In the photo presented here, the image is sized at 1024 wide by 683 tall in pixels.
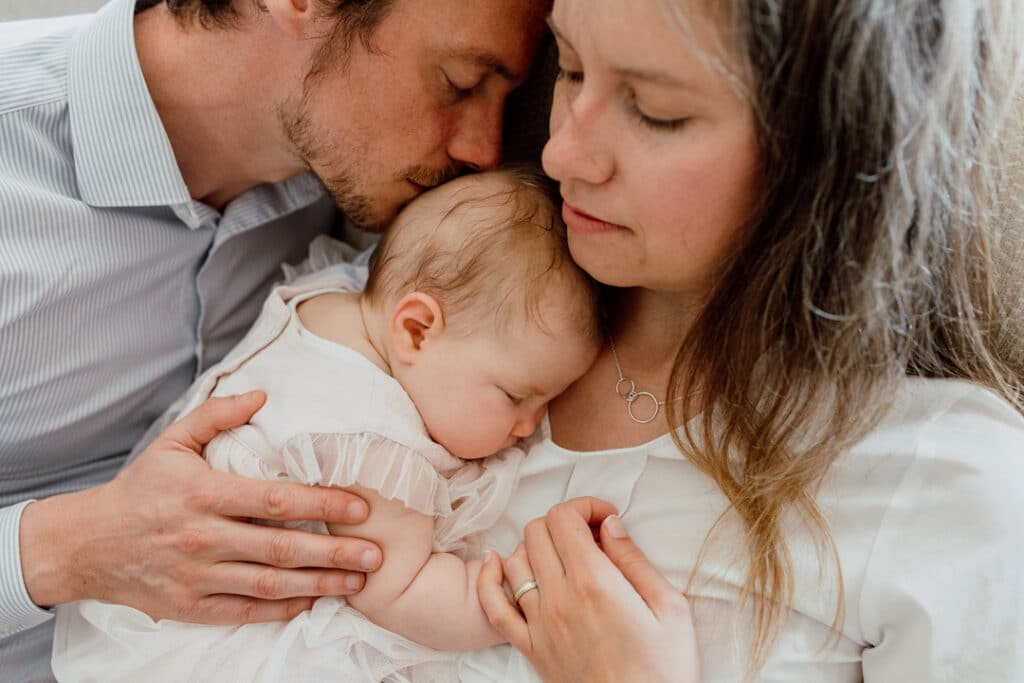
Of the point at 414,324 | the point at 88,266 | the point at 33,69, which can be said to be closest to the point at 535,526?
the point at 414,324

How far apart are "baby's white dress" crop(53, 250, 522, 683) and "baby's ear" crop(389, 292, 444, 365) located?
0.16 feet

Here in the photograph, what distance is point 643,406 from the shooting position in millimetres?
1205

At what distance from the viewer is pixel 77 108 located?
142 centimetres

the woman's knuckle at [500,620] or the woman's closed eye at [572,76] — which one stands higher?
the woman's closed eye at [572,76]

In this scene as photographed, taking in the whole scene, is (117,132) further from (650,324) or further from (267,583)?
(650,324)

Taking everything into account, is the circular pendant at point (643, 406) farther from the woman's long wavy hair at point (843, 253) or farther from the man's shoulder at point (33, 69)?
the man's shoulder at point (33, 69)

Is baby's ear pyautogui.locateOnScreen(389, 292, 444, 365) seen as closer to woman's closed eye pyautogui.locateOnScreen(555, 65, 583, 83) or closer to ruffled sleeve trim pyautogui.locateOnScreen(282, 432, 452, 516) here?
ruffled sleeve trim pyautogui.locateOnScreen(282, 432, 452, 516)

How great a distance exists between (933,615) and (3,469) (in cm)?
137

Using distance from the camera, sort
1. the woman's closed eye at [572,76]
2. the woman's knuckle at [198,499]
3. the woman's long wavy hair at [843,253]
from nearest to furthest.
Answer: the woman's long wavy hair at [843,253]
the woman's closed eye at [572,76]
the woman's knuckle at [198,499]

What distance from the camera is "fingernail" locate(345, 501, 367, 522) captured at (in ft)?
3.68

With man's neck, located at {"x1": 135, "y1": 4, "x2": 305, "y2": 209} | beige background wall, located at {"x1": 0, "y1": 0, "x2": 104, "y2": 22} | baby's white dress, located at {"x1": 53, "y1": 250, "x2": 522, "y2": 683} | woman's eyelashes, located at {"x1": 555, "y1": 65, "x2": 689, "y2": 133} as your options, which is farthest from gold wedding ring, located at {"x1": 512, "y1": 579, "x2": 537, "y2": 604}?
beige background wall, located at {"x1": 0, "y1": 0, "x2": 104, "y2": 22}

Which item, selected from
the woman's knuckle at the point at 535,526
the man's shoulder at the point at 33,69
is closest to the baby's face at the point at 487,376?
the woman's knuckle at the point at 535,526

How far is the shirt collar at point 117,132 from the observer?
1407 millimetres

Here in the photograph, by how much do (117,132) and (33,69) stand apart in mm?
178
